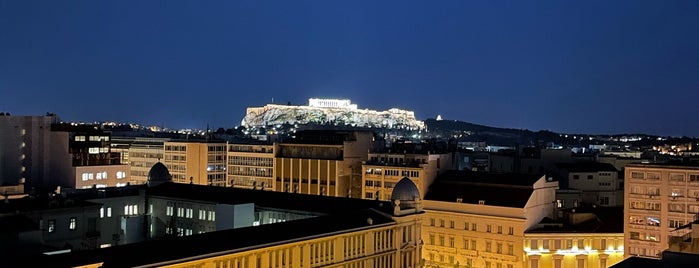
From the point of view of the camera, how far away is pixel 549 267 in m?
81.5

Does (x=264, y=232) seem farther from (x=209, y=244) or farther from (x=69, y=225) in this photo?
(x=69, y=225)

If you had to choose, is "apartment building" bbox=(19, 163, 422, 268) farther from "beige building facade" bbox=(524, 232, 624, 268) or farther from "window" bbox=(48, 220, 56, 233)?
"beige building facade" bbox=(524, 232, 624, 268)

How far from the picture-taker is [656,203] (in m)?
79.3

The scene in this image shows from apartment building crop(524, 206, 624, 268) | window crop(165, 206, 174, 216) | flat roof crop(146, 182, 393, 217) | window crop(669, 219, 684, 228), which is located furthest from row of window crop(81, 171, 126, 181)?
window crop(669, 219, 684, 228)

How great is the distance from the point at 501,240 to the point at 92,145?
74840 mm

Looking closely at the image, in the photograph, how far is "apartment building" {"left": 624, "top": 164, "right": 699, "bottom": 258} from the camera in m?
77.4

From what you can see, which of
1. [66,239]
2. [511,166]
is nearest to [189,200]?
[66,239]

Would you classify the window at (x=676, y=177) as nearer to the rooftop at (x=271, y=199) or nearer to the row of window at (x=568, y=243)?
the row of window at (x=568, y=243)

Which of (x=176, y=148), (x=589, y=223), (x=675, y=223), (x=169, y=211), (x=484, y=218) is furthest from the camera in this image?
(x=176, y=148)

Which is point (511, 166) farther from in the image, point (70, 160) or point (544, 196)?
point (70, 160)

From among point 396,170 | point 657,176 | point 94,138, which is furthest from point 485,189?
point 94,138

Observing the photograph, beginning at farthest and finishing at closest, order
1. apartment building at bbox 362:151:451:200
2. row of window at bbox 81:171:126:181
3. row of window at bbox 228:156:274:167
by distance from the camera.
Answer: row of window at bbox 228:156:274:167
row of window at bbox 81:171:126:181
apartment building at bbox 362:151:451:200

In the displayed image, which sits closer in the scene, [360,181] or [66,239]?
[66,239]

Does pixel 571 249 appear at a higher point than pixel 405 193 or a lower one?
lower
